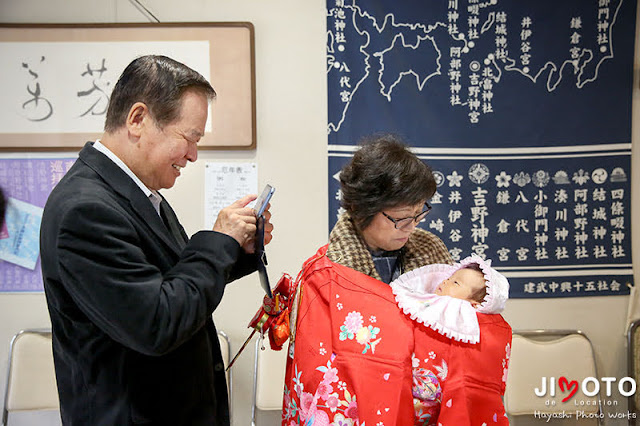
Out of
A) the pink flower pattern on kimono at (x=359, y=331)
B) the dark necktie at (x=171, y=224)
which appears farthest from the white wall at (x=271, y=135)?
the pink flower pattern on kimono at (x=359, y=331)

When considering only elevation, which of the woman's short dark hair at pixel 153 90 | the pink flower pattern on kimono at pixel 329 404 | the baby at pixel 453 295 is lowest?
the pink flower pattern on kimono at pixel 329 404

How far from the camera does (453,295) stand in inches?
60.4

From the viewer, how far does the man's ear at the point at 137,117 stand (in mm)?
1232

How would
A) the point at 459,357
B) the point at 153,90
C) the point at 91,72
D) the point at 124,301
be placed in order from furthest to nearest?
the point at 91,72 < the point at 459,357 < the point at 153,90 < the point at 124,301

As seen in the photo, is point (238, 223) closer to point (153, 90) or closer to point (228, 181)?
point (153, 90)

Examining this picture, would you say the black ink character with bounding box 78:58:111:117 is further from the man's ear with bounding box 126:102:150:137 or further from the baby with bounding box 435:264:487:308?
the baby with bounding box 435:264:487:308

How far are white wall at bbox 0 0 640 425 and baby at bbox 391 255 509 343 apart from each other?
4.46 feet

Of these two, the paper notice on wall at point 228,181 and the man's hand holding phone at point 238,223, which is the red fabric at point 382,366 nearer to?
the man's hand holding phone at point 238,223

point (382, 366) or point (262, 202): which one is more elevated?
point (262, 202)

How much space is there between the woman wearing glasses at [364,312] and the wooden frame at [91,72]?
138cm

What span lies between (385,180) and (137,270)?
0.77 m

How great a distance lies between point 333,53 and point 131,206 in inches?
76.2

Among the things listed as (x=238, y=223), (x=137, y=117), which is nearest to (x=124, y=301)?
(x=238, y=223)

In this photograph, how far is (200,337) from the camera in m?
1.32
